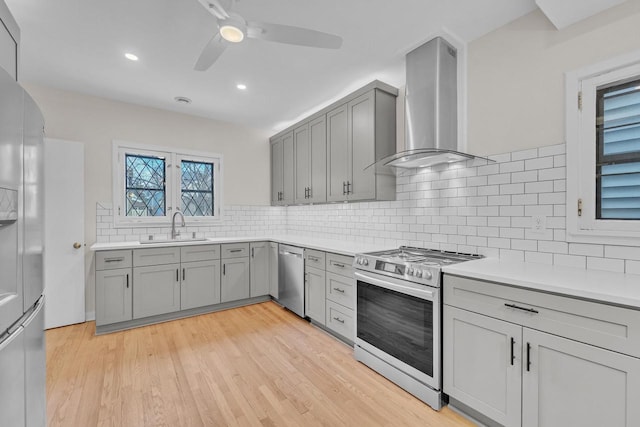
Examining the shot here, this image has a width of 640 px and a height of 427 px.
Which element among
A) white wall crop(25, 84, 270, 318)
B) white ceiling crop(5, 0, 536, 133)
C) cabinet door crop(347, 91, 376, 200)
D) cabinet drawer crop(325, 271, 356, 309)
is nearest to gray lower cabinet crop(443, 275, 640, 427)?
cabinet drawer crop(325, 271, 356, 309)

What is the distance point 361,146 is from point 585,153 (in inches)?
67.9

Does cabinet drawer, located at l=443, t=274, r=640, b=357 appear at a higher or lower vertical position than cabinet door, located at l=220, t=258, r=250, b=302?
higher

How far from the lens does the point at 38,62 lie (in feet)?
8.69

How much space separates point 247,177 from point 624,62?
4116mm

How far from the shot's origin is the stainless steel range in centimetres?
185

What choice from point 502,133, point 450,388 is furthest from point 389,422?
point 502,133

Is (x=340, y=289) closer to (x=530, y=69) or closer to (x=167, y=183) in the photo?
(x=530, y=69)

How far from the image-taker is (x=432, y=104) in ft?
7.54

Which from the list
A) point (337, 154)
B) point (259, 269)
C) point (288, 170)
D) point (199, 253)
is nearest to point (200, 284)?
point (199, 253)

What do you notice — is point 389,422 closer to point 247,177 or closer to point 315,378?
point 315,378

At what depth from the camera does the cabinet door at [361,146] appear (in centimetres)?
284

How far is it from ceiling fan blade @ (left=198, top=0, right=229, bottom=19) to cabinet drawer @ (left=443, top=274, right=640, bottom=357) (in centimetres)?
204

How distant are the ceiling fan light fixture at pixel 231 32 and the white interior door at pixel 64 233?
264 centimetres

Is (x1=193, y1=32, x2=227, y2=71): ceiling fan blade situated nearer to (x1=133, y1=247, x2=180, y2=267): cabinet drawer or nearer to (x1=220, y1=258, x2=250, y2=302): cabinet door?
(x1=133, y1=247, x2=180, y2=267): cabinet drawer
